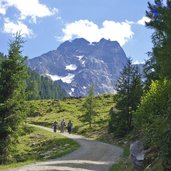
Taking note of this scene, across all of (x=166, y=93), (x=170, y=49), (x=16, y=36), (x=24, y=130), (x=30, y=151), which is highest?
(x=16, y=36)

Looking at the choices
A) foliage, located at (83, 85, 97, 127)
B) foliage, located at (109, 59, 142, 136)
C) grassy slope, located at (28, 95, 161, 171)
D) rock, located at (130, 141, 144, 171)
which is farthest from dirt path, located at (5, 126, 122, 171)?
foliage, located at (83, 85, 97, 127)

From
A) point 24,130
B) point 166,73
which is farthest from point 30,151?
point 166,73

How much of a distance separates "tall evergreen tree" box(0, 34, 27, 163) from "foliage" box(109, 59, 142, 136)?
60.1 feet

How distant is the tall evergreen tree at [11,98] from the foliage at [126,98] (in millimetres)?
18311

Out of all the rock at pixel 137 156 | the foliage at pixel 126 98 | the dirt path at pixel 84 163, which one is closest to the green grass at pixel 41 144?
the foliage at pixel 126 98

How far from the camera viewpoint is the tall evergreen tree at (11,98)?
107 ft

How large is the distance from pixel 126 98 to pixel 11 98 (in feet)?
65.5

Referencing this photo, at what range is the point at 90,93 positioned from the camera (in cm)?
7794

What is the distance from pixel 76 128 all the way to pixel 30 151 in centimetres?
2787

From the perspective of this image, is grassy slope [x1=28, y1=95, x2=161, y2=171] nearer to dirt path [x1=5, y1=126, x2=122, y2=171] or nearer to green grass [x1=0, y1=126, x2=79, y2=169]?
dirt path [x1=5, y1=126, x2=122, y2=171]

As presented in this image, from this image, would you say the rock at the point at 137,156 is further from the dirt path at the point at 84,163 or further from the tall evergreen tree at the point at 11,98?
the tall evergreen tree at the point at 11,98

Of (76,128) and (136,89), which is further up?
(136,89)

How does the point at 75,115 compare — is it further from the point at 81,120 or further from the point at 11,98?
the point at 11,98

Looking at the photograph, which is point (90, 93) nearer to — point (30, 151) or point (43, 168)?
point (30, 151)
